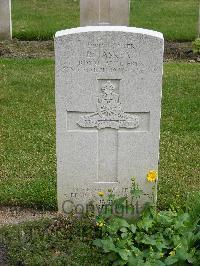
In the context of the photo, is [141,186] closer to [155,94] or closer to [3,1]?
[155,94]

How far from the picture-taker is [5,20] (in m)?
10.9

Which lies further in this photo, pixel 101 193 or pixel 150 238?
pixel 101 193

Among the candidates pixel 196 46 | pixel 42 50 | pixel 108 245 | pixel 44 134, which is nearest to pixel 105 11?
pixel 42 50

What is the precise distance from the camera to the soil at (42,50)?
10148 mm

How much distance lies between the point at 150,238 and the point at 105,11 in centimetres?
693

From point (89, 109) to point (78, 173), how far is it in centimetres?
53

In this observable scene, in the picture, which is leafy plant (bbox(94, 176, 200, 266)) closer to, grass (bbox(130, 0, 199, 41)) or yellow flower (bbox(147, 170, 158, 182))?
yellow flower (bbox(147, 170, 158, 182))

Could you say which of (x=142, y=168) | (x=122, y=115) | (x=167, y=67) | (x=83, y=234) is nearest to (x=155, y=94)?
(x=122, y=115)

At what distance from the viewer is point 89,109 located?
449cm

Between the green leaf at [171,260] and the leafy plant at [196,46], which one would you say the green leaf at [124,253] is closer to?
the green leaf at [171,260]

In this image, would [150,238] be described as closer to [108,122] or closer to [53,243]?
[53,243]

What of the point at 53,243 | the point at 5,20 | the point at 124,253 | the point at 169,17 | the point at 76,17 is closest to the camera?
the point at 124,253

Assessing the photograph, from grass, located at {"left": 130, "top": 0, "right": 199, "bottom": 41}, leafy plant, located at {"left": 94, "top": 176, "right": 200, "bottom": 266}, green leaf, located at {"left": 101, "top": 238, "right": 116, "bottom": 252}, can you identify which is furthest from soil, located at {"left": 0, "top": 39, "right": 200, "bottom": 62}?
green leaf, located at {"left": 101, "top": 238, "right": 116, "bottom": 252}

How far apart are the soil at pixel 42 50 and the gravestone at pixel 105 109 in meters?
5.64
